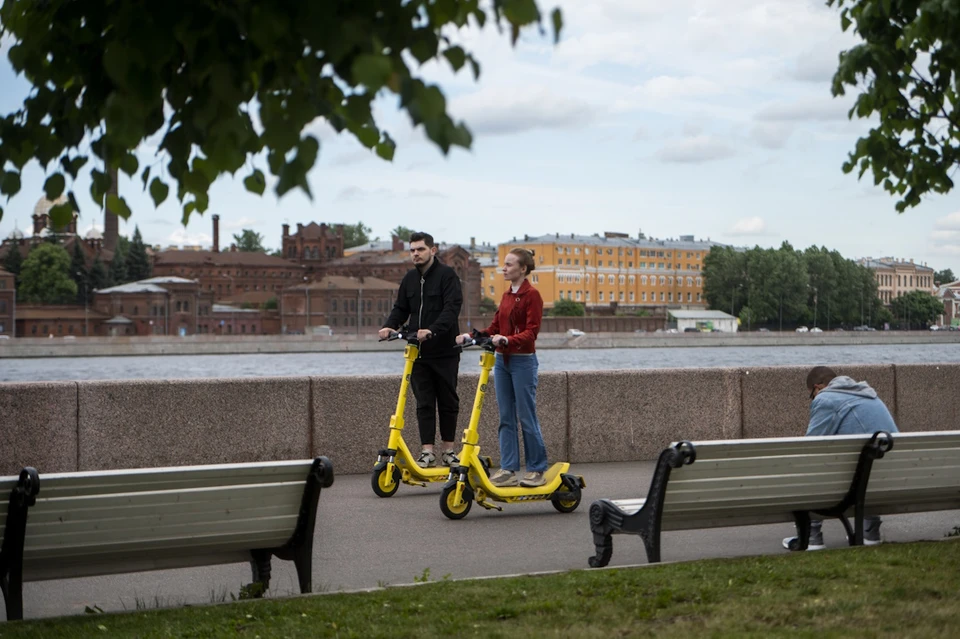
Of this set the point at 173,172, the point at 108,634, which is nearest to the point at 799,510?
the point at 108,634

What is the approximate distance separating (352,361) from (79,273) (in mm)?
46887

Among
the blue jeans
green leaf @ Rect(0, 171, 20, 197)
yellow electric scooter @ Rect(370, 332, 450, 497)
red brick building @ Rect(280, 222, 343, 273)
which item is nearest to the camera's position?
green leaf @ Rect(0, 171, 20, 197)

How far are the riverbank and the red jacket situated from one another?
84.5 meters

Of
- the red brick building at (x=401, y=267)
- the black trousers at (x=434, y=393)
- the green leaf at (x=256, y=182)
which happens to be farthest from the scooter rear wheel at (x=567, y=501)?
the red brick building at (x=401, y=267)

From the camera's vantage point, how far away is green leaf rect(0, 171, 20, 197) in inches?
136

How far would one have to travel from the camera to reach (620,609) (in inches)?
186

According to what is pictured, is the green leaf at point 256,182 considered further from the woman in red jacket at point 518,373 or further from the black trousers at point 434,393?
the black trousers at point 434,393

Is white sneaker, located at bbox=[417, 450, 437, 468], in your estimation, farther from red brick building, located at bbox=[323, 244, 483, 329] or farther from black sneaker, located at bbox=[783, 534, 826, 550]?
red brick building, located at bbox=[323, 244, 483, 329]

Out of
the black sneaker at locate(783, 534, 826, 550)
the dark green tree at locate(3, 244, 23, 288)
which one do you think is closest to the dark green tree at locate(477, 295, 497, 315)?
the dark green tree at locate(3, 244, 23, 288)

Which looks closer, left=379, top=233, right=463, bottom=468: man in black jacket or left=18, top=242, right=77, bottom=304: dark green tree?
left=379, top=233, right=463, bottom=468: man in black jacket

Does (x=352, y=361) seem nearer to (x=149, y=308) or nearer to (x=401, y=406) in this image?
(x=149, y=308)

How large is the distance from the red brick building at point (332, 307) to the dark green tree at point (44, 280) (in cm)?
2134

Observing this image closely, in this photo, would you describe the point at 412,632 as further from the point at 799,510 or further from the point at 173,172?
the point at 799,510

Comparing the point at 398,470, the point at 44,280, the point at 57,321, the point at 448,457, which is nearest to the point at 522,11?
the point at 398,470
